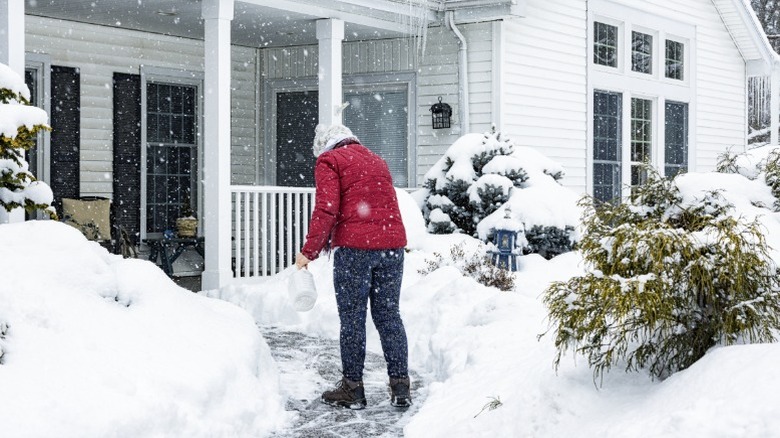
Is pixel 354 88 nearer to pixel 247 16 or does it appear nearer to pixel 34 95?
pixel 247 16

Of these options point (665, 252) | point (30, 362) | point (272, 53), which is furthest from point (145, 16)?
point (665, 252)

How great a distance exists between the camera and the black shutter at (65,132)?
1049 centimetres

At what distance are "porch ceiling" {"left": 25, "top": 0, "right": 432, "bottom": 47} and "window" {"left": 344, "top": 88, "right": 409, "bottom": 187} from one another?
796 millimetres

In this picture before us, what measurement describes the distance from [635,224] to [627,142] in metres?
10.00

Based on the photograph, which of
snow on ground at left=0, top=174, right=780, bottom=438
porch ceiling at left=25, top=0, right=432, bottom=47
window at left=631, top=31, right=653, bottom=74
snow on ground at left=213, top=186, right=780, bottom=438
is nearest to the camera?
snow on ground at left=213, top=186, right=780, bottom=438

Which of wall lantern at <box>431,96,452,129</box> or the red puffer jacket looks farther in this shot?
wall lantern at <box>431,96,452,129</box>

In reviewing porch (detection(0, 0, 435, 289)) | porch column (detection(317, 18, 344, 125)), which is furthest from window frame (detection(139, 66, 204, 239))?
porch column (detection(317, 18, 344, 125))

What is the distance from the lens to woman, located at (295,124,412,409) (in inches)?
211

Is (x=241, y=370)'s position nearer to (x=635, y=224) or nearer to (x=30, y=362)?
(x=30, y=362)

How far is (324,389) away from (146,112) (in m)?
6.30

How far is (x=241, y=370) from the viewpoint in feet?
18.0

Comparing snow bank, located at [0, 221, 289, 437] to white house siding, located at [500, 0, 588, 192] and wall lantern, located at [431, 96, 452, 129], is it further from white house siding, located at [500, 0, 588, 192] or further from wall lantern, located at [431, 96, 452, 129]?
white house siding, located at [500, 0, 588, 192]

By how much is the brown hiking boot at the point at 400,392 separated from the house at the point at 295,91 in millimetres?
4189

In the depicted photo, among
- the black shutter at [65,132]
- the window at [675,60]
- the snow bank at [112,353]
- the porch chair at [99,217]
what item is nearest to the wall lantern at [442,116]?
the porch chair at [99,217]
